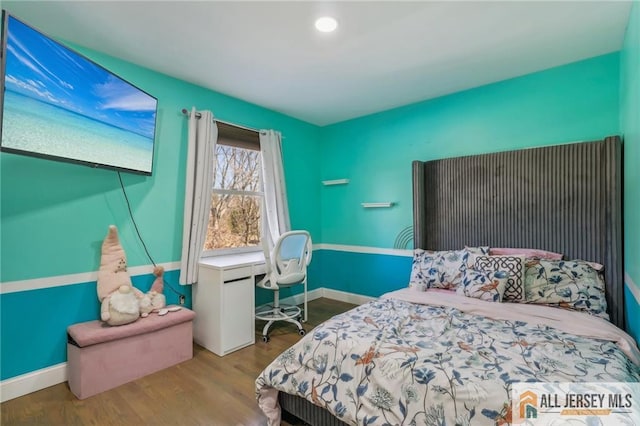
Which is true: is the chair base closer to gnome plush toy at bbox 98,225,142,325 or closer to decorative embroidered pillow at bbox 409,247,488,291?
gnome plush toy at bbox 98,225,142,325

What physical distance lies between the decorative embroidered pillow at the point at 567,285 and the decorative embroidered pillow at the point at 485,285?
8.2 inches

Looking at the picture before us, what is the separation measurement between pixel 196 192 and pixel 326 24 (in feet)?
6.13

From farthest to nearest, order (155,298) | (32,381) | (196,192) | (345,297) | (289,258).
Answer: (345,297) < (289,258) < (196,192) < (155,298) < (32,381)

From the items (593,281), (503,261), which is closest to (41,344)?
(503,261)

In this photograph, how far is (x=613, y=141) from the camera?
224 centimetres

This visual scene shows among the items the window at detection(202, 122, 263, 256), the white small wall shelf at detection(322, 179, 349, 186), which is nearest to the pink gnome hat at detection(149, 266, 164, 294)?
the window at detection(202, 122, 263, 256)

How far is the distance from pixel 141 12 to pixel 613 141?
11.6ft

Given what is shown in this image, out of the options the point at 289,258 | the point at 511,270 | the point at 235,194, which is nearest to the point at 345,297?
the point at 289,258

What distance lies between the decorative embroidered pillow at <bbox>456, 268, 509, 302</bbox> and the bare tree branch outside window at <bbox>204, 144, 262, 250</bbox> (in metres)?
2.41

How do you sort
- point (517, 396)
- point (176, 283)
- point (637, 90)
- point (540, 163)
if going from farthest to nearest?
point (176, 283) → point (540, 163) → point (637, 90) → point (517, 396)

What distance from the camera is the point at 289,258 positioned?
301cm

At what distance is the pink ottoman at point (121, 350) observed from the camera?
2000 millimetres

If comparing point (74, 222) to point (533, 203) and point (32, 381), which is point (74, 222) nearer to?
point (32, 381)

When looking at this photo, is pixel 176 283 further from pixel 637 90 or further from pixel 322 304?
pixel 637 90
